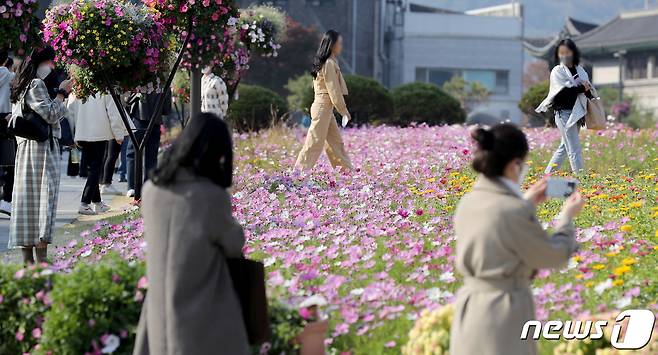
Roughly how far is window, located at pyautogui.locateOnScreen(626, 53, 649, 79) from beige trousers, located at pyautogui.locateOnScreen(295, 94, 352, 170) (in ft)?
177

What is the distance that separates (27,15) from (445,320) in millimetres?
5311

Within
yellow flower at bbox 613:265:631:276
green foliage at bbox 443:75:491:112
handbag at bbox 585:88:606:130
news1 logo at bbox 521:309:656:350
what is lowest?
news1 logo at bbox 521:309:656:350

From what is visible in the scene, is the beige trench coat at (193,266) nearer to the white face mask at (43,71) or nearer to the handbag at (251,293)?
the handbag at (251,293)

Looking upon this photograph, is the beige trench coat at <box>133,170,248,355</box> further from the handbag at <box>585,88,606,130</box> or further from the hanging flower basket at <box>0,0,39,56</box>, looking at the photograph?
the handbag at <box>585,88,606,130</box>

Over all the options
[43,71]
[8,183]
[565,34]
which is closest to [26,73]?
[43,71]

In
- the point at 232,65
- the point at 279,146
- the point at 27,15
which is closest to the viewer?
the point at 27,15

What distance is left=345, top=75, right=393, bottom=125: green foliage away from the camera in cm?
2949

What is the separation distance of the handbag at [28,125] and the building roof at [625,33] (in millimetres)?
58478

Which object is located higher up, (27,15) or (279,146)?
(27,15)

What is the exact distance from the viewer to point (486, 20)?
229ft

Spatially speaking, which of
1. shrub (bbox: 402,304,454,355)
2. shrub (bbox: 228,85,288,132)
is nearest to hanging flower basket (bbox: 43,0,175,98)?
shrub (bbox: 402,304,454,355)

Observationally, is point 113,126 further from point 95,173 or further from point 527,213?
point 527,213

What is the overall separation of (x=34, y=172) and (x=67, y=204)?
548 cm

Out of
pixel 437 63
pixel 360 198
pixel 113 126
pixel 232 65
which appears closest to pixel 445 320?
pixel 360 198
